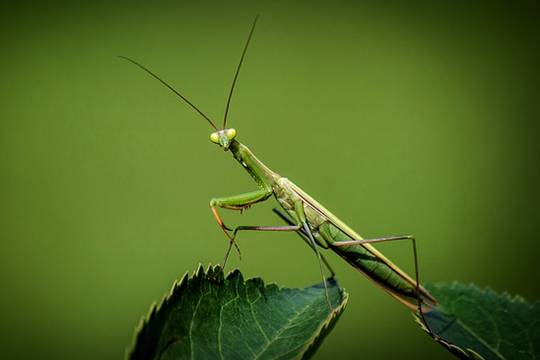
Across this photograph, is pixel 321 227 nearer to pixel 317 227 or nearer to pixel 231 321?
pixel 317 227

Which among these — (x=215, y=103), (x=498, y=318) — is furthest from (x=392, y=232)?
(x=498, y=318)

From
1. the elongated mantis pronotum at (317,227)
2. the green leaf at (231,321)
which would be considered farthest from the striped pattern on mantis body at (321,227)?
the green leaf at (231,321)

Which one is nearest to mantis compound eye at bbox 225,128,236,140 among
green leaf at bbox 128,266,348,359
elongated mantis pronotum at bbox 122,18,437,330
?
elongated mantis pronotum at bbox 122,18,437,330

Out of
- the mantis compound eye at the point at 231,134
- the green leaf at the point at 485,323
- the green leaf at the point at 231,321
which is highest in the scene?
the mantis compound eye at the point at 231,134

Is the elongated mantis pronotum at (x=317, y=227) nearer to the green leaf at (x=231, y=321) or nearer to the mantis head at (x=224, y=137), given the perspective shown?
the mantis head at (x=224, y=137)

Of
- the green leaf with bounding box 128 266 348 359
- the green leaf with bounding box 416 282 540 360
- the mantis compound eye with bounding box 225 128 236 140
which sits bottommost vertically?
the green leaf with bounding box 416 282 540 360

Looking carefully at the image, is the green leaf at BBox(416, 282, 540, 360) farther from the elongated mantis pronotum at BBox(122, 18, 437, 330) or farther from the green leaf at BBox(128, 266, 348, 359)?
the green leaf at BBox(128, 266, 348, 359)

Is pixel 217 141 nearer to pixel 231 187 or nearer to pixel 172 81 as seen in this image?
pixel 231 187
